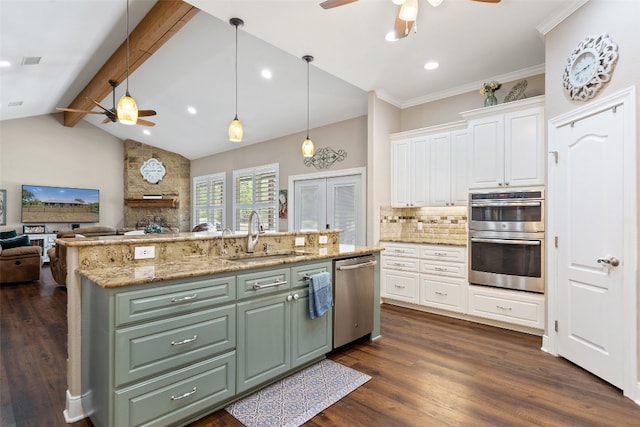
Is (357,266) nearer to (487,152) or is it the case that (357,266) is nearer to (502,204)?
(502,204)

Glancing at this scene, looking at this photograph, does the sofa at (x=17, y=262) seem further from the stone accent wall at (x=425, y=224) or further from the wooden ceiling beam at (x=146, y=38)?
the stone accent wall at (x=425, y=224)

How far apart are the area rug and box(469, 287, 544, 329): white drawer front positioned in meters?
1.94

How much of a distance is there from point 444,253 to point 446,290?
0.46 metres

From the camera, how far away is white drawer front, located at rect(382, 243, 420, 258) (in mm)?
4270

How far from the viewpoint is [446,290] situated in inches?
158

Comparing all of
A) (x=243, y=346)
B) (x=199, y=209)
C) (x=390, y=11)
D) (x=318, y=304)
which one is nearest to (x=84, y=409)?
(x=243, y=346)

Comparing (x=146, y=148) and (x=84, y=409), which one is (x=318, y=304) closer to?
(x=84, y=409)

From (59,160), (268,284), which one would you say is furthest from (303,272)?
(59,160)

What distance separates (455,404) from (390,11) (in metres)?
3.14

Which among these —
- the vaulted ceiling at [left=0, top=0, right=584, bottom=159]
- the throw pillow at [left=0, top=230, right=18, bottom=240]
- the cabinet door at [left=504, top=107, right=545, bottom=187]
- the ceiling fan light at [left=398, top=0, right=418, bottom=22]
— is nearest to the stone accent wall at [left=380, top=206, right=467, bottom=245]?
the cabinet door at [left=504, top=107, right=545, bottom=187]

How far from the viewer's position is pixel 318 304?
101 inches

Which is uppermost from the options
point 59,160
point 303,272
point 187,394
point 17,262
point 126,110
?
point 59,160

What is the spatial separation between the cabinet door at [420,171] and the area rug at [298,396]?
Result: 8.60 feet

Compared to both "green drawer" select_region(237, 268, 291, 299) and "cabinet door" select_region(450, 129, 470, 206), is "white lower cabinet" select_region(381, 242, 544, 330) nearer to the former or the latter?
"cabinet door" select_region(450, 129, 470, 206)
